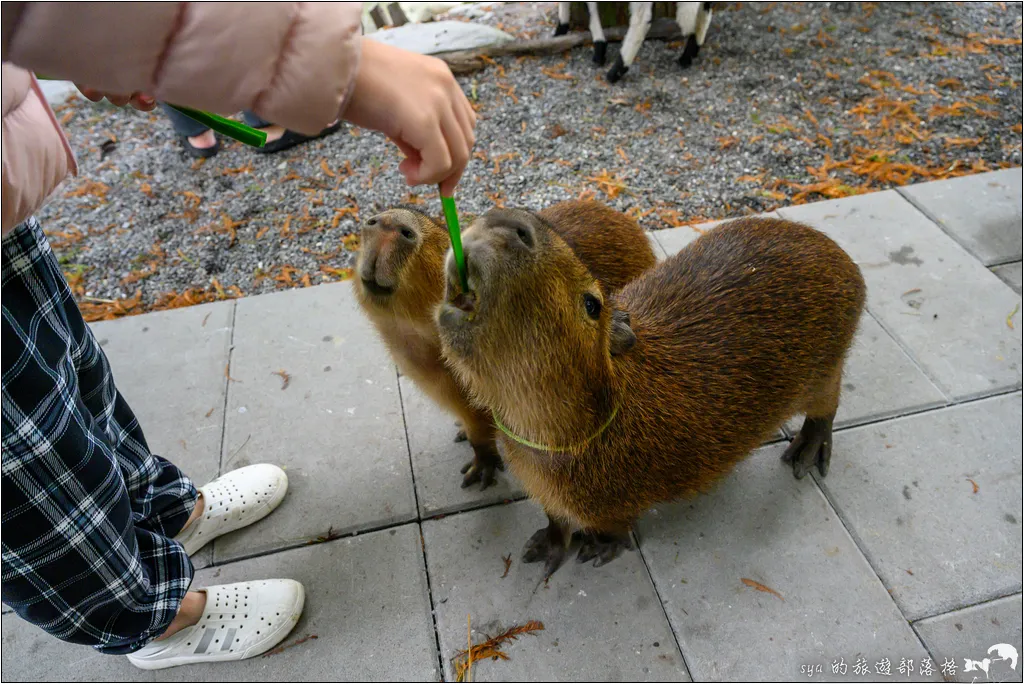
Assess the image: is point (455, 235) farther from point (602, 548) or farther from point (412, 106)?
point (602, 548)

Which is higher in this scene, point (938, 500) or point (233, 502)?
point (233, 502)

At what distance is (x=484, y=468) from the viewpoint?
99.3 inches

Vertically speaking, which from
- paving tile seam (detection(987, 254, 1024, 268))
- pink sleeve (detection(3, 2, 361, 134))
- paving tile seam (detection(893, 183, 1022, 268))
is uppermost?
pink sleeve (detection(3, 2, 361, 134))

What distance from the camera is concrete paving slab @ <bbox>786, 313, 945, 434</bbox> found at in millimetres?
2674

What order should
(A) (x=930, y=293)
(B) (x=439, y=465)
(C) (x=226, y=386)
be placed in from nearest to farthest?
(B) (x=439, y=465) < (C) (x=226, y=386) < (A) (x=930, y=293)

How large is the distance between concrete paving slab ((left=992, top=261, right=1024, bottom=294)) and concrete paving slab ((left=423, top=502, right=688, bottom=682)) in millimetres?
2357

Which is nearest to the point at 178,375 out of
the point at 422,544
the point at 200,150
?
the point at 422,544

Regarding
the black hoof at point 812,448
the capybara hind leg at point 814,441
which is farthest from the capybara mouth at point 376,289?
the black hoof at point 812,448

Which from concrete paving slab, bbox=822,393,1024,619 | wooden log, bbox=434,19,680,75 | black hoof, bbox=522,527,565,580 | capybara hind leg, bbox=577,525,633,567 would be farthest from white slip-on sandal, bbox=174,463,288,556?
wooden log, bbox=434,19,680,75

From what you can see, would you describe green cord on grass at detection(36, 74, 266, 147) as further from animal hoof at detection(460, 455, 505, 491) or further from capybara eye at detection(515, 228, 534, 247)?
animal hoof at detection(460, 455, 505, 491)

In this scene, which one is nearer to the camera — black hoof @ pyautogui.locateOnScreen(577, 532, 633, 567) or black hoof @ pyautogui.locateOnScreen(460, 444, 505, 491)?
black hoof @ pyautogui.locateOnScreen(577, 532, 633, 567)

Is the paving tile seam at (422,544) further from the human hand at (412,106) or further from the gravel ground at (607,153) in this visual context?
the human hand at (412,106)

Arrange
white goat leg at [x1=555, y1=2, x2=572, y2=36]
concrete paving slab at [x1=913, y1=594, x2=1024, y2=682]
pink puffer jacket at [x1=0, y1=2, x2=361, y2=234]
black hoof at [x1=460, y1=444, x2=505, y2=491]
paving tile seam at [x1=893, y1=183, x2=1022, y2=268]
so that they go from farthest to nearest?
1. white goat leg at [x1=555, y1=2, x2=572, y2=36]
2. paving tile seam at [x1=893, y1=183, x2=1022, y2=268]
3. black hoof at [x1=460, y1=444, x2=505, y2=491]
4. concrete paving slab at [x1=913, y1=594, x2=1024, y2=682]
5. pink puffer jacket at [x1=0, y1=2, x2=361, y2=234]

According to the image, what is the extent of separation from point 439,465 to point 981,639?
6.20ft
